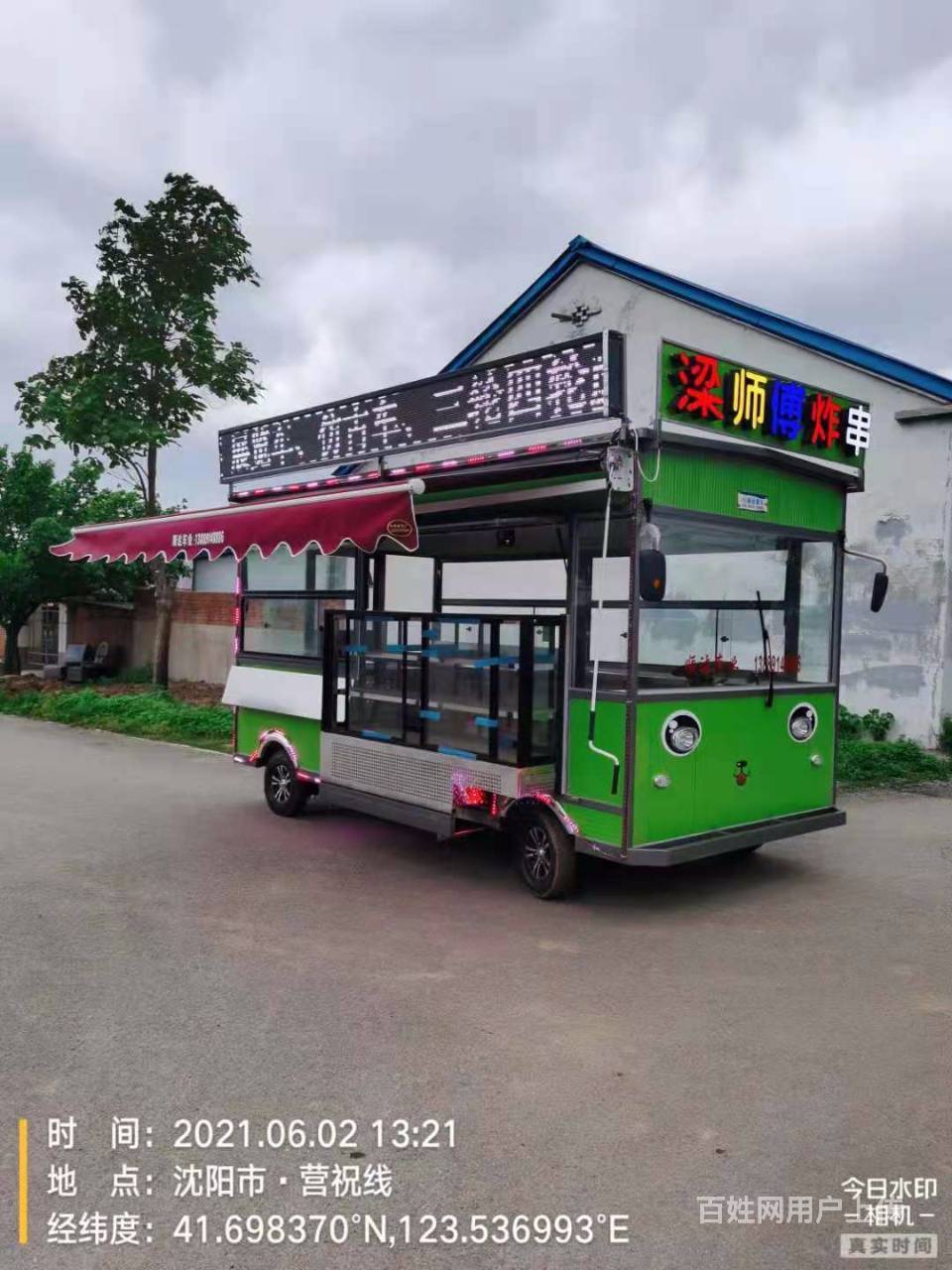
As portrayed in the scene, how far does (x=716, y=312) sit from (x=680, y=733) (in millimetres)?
9342

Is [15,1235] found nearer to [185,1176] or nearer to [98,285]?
[185,1176]

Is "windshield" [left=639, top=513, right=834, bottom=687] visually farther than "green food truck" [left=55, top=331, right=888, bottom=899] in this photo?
Yes

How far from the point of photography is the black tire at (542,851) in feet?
19.4

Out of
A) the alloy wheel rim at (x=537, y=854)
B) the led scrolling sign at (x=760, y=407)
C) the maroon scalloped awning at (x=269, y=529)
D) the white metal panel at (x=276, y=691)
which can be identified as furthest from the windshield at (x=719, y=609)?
the white metal panel at (x=276, y=691)

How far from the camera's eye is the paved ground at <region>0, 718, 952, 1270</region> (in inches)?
119

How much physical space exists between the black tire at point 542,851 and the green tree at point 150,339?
11.5 meters

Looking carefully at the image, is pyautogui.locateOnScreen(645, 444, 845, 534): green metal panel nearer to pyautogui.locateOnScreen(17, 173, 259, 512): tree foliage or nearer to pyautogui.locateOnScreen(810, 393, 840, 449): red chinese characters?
pyautogui.locateOnScreen(810, 393, 840, 449): red chinese characters

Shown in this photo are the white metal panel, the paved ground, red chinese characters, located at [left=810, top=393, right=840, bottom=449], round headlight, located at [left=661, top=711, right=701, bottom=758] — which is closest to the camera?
the paved ground

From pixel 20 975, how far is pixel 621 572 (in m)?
3.86

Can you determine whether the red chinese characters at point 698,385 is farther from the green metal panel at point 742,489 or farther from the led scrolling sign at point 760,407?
the green metal panel at point 742,489

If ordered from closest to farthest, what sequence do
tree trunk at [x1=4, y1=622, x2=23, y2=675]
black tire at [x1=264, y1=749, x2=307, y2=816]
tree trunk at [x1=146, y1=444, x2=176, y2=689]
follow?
1. black tire at [x1=264, y1=749, x2=307, y2=816]
2. tree trunk at [x1=146, y1=444, x2=176, y2=689]
3. tree trunk at [x1=4, y1=622, x2=23, y2=675]

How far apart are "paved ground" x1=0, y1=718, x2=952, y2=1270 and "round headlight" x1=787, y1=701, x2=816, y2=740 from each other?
1018 millimetres

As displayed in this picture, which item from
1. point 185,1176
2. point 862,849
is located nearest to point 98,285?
point 862,849

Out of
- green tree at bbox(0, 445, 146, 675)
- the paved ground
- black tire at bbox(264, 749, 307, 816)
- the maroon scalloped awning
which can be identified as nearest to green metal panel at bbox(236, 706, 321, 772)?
black tire at bbox(264, 749, 307, 816)
